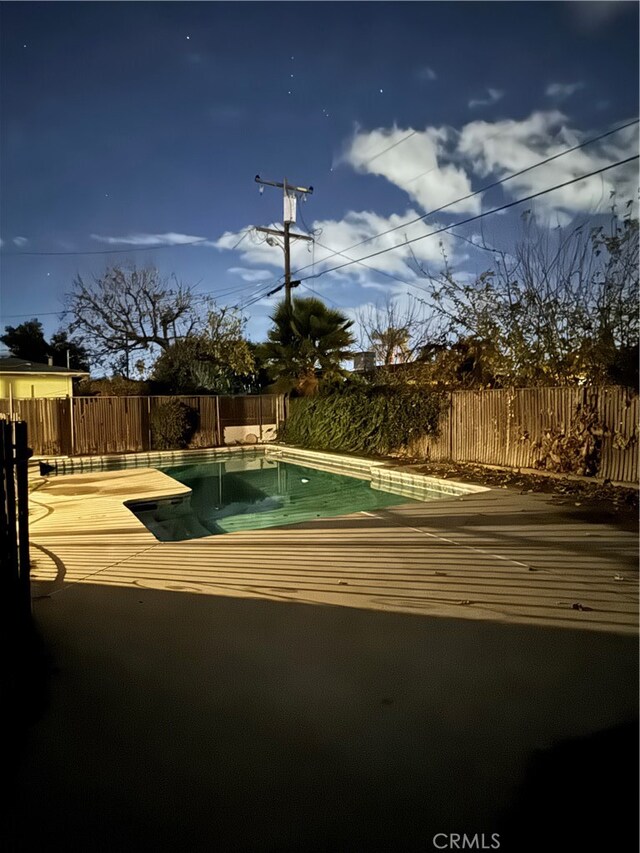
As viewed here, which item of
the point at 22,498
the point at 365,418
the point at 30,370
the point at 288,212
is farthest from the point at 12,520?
the point at 288,212

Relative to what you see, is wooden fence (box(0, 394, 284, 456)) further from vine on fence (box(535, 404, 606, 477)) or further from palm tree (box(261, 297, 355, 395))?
vine on fence (box(535, 404, 606, 477))

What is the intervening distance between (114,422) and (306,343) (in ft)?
18.3

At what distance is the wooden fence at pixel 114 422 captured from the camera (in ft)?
41.7

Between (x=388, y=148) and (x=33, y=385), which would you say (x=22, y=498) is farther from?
(x=33, y=385)

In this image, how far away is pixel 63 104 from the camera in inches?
296

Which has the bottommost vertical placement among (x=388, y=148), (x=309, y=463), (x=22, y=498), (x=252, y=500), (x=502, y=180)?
(x=252, y=500)

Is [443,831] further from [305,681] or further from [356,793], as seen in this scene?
[305,681]

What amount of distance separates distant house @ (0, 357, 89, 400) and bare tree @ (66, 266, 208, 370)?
16.8 feet

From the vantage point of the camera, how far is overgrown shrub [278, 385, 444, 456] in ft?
34.6

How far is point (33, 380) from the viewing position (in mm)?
15953

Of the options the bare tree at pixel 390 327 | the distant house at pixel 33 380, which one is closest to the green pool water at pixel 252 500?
the distant house at pixel 33 380

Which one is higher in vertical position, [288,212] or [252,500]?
[288,212]

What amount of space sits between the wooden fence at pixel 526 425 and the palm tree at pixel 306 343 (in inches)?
150

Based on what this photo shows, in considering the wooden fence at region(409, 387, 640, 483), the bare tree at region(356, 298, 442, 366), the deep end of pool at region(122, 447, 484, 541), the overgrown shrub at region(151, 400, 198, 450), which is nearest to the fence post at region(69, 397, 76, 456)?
the overgrown shrub at region(151, 400, 198, 450)
